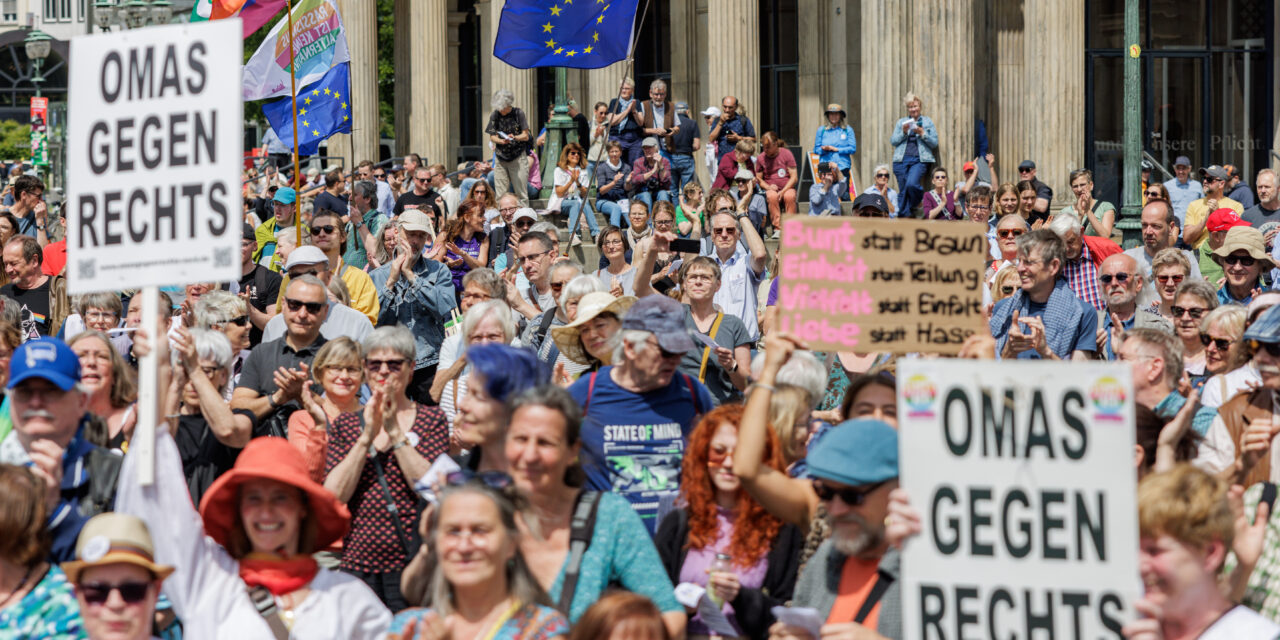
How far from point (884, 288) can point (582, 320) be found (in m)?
2.48

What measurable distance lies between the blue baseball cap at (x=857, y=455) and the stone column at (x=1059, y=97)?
1991 centimetres

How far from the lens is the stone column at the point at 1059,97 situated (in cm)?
2464

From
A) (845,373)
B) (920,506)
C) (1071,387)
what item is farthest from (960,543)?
(845,373)

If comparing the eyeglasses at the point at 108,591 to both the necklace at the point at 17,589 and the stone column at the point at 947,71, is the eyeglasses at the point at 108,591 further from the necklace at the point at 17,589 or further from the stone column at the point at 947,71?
the stone column at the point at 947,71

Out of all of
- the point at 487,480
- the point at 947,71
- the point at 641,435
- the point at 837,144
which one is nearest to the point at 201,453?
the point at 641,435

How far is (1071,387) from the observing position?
4.77 meters

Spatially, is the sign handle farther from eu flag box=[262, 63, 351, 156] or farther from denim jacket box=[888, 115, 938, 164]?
denim jacket box=[888, 115, 938, 164]

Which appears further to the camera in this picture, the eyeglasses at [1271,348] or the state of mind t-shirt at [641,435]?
the state of mind t-shirt at [641,435]

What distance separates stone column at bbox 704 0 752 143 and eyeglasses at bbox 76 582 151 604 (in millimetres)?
25540

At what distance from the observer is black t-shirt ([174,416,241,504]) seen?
779 cm

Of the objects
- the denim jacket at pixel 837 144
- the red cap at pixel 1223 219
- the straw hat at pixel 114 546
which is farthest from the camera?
the denim jacket at pixel 837 144

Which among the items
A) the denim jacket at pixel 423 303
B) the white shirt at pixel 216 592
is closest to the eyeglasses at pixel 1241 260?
the denim jacket at pixel 423 303

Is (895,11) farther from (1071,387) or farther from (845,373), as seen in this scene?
(1071,387)

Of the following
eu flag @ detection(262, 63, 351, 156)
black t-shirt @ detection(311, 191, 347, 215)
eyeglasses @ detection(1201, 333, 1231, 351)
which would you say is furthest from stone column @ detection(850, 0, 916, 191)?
eyeglasses @ detection(1201, 333, 1231, 351)
